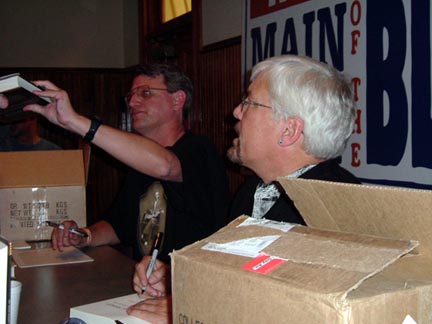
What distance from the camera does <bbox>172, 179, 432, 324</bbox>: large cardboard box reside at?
1.74 ft

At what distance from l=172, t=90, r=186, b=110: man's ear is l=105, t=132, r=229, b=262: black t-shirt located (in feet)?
0.61

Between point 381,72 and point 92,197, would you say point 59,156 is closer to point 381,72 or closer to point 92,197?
point 381,72

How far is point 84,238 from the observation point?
7.18 ft

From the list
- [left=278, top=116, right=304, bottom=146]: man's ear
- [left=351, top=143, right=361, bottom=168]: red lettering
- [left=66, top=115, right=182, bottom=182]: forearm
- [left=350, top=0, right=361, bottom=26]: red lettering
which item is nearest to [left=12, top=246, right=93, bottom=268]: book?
[left=66, top=115, right=182, bottom=182]: forearm

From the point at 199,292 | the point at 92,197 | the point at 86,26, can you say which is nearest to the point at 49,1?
the point at 86,26

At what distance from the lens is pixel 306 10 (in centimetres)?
250

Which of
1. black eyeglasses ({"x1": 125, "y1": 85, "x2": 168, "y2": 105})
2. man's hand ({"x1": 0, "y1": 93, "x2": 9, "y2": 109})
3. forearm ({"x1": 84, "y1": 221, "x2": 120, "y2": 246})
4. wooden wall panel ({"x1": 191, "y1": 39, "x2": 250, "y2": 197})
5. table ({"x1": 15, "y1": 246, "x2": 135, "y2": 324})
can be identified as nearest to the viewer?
table ({"x1": 15, "y1": 246, "x2": 135, "y2": 324})

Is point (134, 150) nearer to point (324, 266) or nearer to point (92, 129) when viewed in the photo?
point (92, 129)

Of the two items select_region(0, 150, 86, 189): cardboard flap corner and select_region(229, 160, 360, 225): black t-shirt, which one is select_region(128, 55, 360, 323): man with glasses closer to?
select_region(229, 160, 360, 225): black t-shirt

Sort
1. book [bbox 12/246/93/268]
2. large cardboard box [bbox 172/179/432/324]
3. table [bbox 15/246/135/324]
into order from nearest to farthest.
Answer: large cardboard box [bbox 172/179/432/324] < table [bbox 15/246/135/324] < book [bbox 12/246/93/268]

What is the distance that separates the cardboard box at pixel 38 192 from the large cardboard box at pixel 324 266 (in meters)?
1.72

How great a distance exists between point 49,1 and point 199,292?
506cm

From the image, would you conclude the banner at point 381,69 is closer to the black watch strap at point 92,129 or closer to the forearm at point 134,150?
the forearm at point 134,150

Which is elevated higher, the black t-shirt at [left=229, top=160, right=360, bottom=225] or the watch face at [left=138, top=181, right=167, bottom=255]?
the black t-shirt at [left=229, top=160, right=360, bottom=225]
